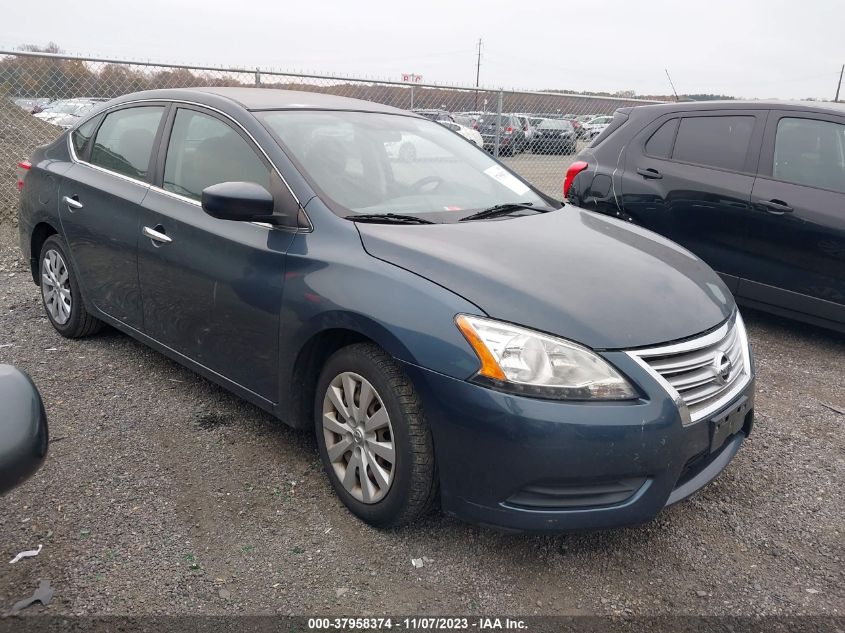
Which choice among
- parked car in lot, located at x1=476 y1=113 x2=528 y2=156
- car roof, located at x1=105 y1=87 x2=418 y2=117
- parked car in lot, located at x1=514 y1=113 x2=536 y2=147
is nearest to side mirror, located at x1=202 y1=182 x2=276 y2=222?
car roof, located at x1=105 y1=87 x2=418 y2=117

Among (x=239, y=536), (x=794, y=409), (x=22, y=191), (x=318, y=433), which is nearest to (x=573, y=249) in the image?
(x=318, y=433)

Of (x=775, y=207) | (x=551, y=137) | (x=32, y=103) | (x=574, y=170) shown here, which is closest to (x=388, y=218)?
(x=775, y=207)

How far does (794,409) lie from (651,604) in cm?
211

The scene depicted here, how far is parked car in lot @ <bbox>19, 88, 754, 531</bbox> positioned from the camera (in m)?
2.30

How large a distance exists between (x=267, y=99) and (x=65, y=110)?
6789 millimetres

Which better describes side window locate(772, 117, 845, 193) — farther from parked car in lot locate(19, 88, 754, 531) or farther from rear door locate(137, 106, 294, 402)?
rear door locate(137, 106, 294, 402)

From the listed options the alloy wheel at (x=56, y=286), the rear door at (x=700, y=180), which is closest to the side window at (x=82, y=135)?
the alloy wheel at (x=56, y=286)

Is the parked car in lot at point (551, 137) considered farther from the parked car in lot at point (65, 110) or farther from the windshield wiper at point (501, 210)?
the windshield wiper at point (501, 210)

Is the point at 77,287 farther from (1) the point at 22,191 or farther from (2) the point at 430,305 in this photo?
(2) the point at 430,305

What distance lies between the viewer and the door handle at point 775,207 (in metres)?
4.87

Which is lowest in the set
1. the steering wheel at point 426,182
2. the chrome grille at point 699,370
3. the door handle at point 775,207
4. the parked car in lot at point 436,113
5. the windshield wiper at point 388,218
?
the chrome grille at point 699,370

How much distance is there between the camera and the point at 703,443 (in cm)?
245

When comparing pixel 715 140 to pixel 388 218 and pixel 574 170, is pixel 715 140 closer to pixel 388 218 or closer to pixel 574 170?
pixel 574 170

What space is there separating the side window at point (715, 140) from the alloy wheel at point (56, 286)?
14.9ft
